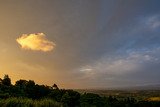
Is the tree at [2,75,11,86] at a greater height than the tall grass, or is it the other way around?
the tree at [2,75,11,86]

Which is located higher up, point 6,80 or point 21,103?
point 6,80

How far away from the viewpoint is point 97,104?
26797mm

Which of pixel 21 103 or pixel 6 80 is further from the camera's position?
pixel 6 80

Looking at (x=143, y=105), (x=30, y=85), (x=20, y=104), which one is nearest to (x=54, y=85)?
(x=30, y=85)

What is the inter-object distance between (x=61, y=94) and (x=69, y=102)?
5.82ft

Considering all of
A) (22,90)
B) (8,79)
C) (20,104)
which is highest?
(8,79)

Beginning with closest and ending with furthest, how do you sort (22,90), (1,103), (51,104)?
(1,103) < (51,104) < (22,90)

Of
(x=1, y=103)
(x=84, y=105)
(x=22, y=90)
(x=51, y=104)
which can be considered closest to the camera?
(x=1, y=103)

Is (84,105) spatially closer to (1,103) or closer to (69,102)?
(69,102)

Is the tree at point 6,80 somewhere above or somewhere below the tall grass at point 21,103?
above

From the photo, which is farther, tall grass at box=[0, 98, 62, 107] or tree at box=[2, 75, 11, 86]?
tree at box=[2, 75, 11, 86]

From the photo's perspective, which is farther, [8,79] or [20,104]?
[8,79]

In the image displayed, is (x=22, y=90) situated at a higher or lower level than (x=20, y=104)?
higher

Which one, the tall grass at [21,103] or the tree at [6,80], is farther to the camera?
the tree at [6,80]
